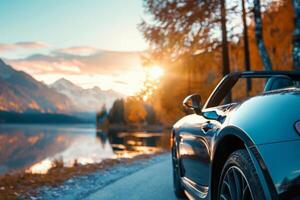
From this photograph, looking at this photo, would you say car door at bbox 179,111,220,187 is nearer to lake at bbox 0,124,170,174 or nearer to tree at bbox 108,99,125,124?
lake at bbox 0,124,170,174

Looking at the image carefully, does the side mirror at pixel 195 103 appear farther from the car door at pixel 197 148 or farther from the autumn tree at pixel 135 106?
the autumn tree at pixel 135 106

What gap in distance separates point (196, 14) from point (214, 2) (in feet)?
2.38

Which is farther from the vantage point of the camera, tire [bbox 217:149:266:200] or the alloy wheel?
the alloy wheel

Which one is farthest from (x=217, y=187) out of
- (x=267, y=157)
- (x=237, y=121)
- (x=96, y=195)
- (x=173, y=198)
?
(x=96, y=195)

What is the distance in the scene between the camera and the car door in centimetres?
370

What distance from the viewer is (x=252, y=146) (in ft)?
8.64

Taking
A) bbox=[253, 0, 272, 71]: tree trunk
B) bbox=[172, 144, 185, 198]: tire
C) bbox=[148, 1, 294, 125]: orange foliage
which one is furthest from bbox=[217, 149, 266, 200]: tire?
bbox=[148, 1, 294, 125]: orange foliage

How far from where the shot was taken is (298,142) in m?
2.38

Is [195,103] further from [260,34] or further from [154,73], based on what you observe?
[154,73]

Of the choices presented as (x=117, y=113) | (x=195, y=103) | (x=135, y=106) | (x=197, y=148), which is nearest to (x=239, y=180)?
(x=197, y=148)

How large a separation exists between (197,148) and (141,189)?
3023 mm

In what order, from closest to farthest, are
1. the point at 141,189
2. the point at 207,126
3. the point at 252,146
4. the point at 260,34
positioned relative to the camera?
the point at 252,146
the point at 207,126
the point at 141,189
the point at 260,34

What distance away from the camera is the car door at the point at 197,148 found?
12.1ft

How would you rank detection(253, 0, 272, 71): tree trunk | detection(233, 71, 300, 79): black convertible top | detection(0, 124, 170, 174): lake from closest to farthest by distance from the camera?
1. detection(233, 71, 300, 79): black convertible top
2. detection(253, 0, 272, 71): tree trunk
3. detection(0, 124, 170, 174): lake
